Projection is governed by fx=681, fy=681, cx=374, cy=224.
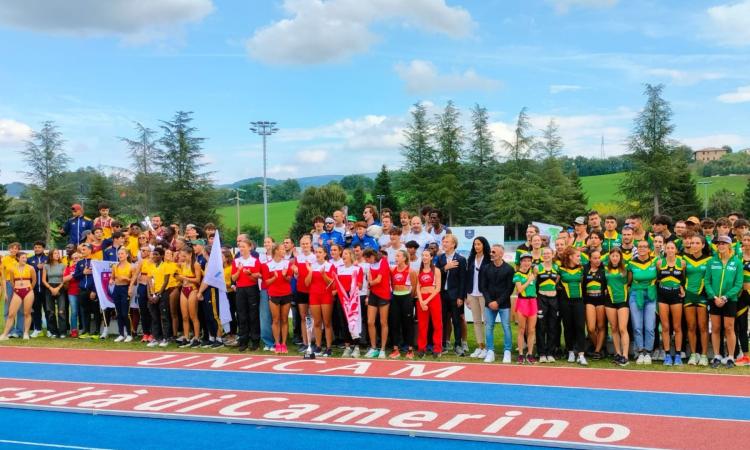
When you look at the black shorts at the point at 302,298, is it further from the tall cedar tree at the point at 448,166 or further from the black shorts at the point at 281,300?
the tall cedar tree at the point at 448,166

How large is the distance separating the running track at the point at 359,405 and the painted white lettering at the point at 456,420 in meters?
0.02

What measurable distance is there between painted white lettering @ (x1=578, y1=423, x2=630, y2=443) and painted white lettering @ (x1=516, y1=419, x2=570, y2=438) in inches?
8.0

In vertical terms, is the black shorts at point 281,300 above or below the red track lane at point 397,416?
above

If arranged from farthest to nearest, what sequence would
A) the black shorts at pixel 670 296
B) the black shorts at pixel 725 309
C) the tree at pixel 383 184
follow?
the tree at pixel 383 184 < the black shorts at pixel 670 296 < the black shorts at pixel 725 309

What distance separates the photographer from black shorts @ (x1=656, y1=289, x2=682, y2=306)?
377 inches

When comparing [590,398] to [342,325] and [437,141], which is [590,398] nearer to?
[342,325]

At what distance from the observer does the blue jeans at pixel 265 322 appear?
11375 mm

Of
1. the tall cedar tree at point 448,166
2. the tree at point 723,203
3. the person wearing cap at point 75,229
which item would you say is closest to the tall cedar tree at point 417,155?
the tall cedar tree at point 448,166

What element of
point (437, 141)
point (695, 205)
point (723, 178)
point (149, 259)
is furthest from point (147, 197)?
point (723, 178)

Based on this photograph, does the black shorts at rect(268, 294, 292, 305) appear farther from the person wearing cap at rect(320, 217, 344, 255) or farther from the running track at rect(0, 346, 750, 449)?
the person wearing cap at rect(320, 217, 344, 255)

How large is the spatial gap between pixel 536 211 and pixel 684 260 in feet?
168

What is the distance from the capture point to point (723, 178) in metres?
88.0

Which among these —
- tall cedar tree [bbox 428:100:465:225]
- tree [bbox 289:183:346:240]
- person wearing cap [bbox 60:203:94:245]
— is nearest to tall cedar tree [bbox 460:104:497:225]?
tall cedar tree [bbox 428:100:465:225]

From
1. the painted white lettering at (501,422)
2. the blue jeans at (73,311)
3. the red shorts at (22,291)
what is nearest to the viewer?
the painted white lettering at (501,422)
